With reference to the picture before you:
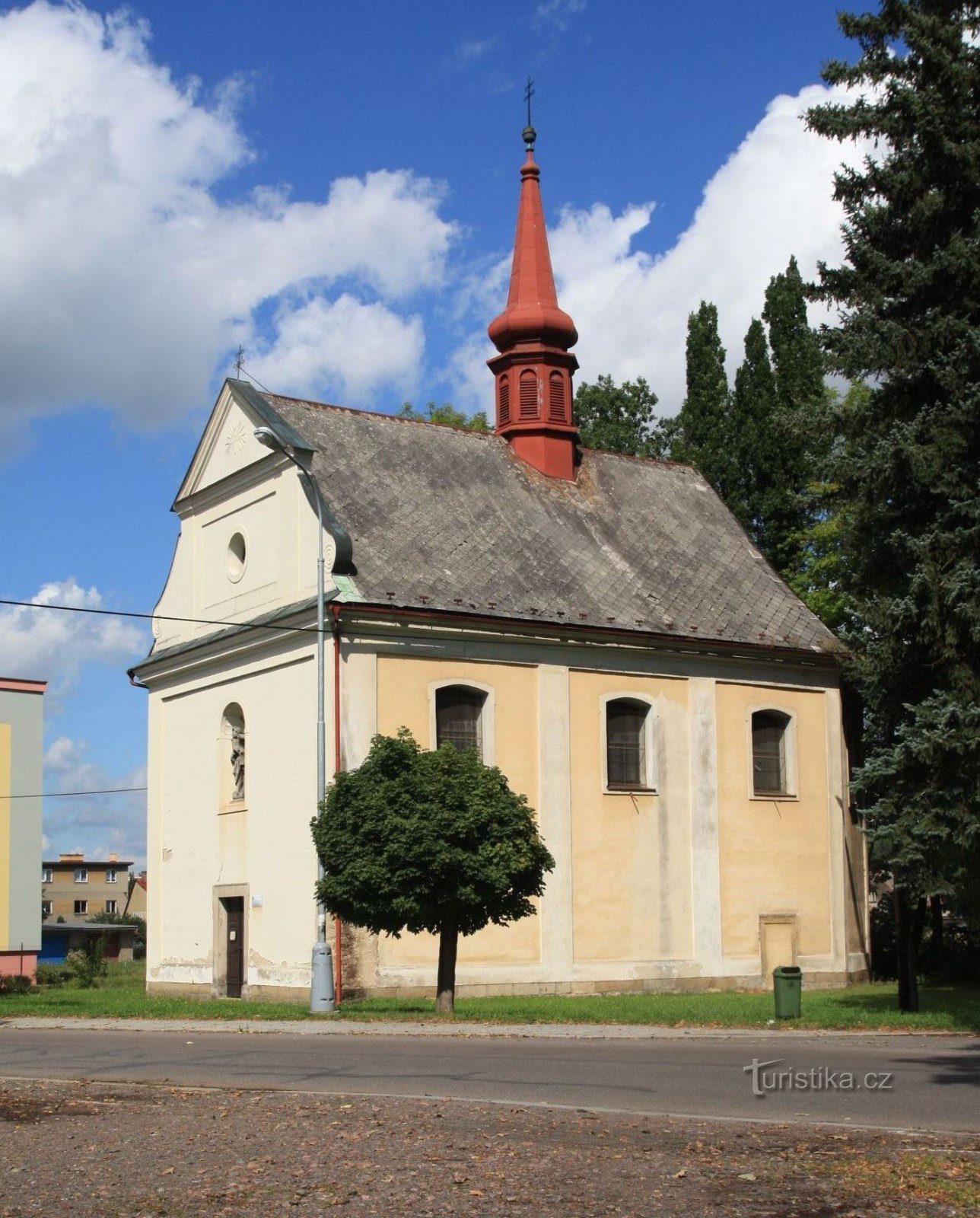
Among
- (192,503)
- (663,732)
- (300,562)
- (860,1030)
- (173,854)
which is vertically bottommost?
(860,1030)

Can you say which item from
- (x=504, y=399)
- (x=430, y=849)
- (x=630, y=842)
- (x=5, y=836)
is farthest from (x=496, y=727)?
(x=5, y=836)

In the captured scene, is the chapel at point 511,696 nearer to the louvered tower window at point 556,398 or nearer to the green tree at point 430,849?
the louvered tower window at point 556,398

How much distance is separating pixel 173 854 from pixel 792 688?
13.0 m

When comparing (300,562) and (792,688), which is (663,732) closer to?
(792,688)

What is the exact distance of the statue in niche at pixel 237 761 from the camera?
28.5 metres

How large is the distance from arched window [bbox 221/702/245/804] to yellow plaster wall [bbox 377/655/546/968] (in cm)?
412

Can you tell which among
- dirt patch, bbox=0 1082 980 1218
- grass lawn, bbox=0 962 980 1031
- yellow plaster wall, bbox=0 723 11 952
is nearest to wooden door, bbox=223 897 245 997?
grass lawn, bbox=0 962 980 1031

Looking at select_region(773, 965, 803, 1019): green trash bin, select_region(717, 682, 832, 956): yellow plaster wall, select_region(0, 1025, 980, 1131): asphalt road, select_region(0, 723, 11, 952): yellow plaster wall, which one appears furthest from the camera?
select_region(0, 723, 11, 952): yellow plaster wall

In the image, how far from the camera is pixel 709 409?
1727 inches

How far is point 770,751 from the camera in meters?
30.7

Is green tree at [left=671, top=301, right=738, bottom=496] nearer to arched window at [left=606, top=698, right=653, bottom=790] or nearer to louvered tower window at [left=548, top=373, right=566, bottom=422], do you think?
louvered tower window at [left=548, top=373, right=566, bottom=422]

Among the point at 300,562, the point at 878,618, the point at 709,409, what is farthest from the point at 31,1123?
the point at 709,409

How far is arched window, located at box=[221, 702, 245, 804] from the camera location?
93.7 ft

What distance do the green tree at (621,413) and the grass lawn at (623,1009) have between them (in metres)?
22.8
